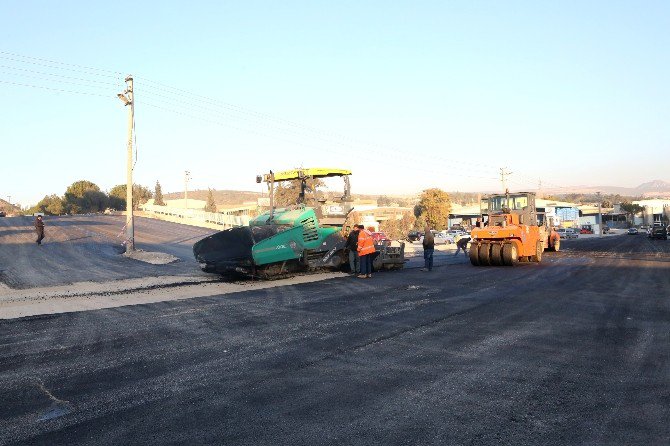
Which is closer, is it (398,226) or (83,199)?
(83,199)

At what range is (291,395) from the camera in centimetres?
507

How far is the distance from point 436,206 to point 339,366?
245 ft

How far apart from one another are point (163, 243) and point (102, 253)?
6.03 m

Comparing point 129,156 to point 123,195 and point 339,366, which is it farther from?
point 123,195

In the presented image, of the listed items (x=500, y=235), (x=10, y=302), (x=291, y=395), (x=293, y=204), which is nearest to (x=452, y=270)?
(x=500, y=235)

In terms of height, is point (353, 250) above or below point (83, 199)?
below

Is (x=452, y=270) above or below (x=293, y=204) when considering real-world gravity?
below

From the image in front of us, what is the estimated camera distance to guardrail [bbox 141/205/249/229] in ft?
138

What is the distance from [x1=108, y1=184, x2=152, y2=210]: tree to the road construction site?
67.7 meters

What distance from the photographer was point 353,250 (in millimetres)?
16219

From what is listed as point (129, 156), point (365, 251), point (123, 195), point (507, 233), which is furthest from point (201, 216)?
point (123, 195)

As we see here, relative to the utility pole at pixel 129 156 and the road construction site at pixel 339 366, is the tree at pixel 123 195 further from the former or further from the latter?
the road construction site at pixel 339 366

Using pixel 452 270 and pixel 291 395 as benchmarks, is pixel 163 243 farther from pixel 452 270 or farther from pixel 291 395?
pixel 291 395

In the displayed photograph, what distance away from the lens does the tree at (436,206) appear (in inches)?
3110
